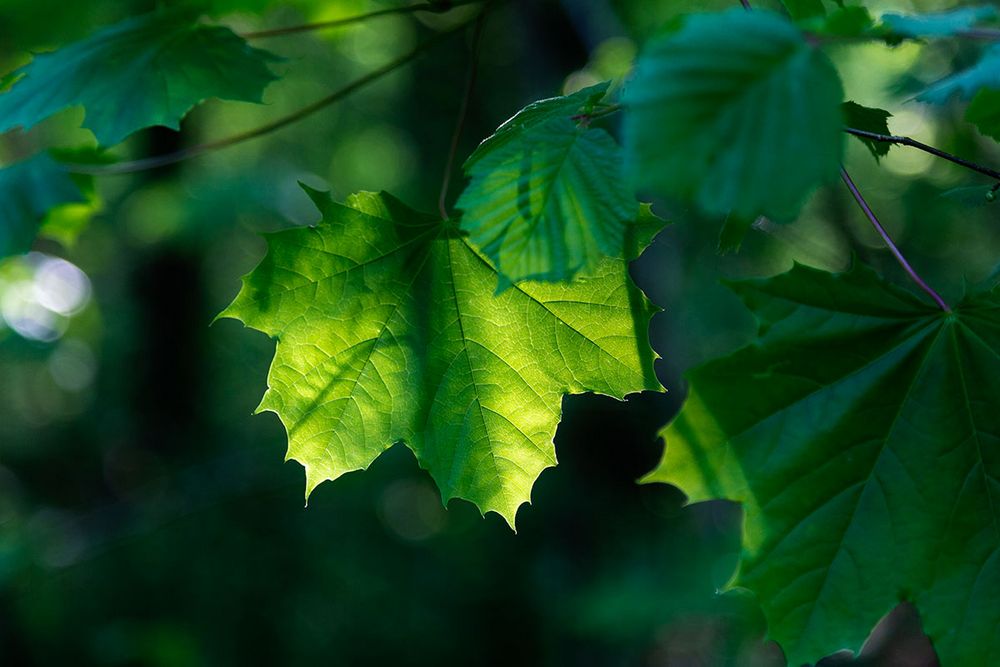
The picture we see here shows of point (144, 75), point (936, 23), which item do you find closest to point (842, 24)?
point (936, 23)

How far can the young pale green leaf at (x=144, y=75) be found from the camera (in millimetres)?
1508

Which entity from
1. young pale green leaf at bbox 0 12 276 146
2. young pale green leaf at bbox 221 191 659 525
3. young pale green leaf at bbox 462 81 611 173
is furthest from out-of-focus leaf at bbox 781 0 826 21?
young pale green leaf at bbox 0 12 276 146

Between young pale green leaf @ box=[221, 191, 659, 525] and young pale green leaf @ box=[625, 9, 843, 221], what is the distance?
0.54 m

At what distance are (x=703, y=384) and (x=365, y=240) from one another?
0.56m

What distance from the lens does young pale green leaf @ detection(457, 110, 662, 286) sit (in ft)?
3.19

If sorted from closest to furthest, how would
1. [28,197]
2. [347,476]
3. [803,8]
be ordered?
1. [803,8]
2. [28,197]
3. [347,476]

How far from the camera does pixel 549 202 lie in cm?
100

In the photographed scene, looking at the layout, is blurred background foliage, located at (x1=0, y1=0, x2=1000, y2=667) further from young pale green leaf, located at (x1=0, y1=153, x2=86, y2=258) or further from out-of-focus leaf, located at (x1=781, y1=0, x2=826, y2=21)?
out-of-focus leaf, located at (x1=781, y1=0, x2=826, y2=21)

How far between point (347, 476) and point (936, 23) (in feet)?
→ 26.5

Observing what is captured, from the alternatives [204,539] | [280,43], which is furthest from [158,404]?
[280,43]

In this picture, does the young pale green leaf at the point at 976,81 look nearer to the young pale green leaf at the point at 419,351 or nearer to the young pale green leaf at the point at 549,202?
the young pale green leaf at the point at 549,202

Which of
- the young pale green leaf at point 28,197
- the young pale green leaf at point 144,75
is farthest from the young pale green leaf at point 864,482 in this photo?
the young pale green leaf at point 28,197

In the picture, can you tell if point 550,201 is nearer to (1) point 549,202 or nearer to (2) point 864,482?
(1) point 549,202

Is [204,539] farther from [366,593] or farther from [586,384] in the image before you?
[586,384]
